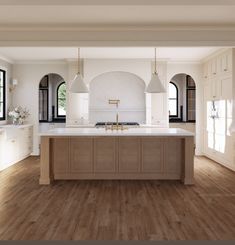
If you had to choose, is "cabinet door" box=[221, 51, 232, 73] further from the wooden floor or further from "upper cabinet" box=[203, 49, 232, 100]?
the wooden floor

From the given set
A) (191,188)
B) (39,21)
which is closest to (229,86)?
(191,188)

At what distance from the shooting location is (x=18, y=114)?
8391 mm

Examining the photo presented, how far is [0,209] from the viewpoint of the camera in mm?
4113

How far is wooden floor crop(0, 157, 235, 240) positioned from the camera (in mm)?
3287

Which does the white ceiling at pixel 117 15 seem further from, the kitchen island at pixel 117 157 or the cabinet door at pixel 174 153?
the cabinet door at pixel 174 153

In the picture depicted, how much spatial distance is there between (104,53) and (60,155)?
9.92 feet

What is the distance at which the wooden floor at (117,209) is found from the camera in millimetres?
3287

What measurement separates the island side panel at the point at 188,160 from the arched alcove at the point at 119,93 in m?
4.01

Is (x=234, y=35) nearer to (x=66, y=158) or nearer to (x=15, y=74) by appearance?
(x=66, y=158)

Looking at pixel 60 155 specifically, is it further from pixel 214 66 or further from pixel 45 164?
pixel 214 66

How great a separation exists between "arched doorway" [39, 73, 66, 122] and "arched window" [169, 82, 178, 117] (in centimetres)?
335

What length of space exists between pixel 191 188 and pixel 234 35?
7.90 feet

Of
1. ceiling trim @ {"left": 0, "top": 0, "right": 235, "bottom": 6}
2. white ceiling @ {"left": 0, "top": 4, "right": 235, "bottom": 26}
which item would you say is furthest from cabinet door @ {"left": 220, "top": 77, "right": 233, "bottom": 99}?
ceiling trim @ {"left": 0, "top": 0, "right": 235, "bottom": 6}

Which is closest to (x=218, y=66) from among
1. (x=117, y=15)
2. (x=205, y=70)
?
(x=205, y=70)
